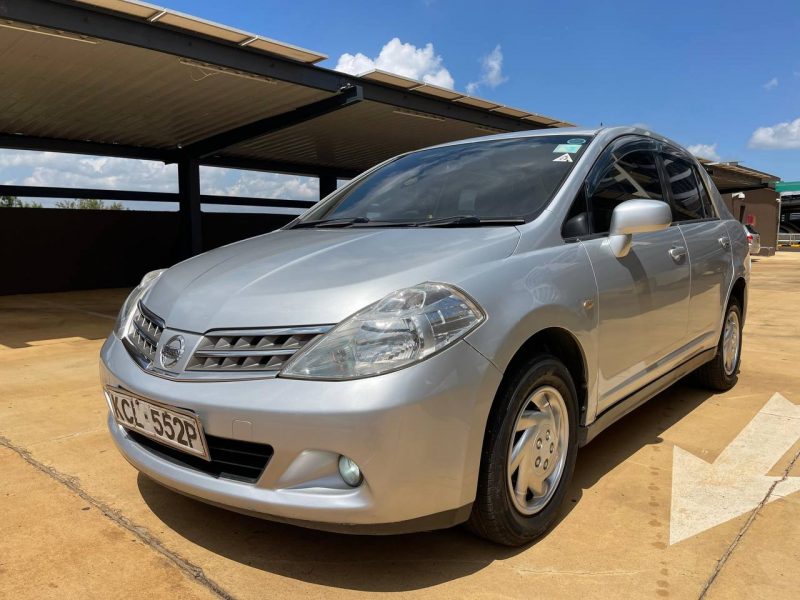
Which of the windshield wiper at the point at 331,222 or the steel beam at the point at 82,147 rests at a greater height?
the steel beam at the point at 82,147

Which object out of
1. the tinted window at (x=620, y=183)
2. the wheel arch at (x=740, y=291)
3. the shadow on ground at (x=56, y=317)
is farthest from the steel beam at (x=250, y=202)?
the tinted window at (x=620, y=183)

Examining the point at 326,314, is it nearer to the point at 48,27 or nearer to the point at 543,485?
the point at 543,485

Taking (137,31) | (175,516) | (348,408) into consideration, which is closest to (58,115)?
(137,31)

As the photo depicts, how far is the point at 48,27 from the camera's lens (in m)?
6.64

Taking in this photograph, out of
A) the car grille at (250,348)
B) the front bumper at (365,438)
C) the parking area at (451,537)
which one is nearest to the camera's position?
the front bumper at (365,438)

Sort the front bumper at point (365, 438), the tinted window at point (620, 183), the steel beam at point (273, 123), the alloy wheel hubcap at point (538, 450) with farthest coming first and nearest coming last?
the steel beam at point (273, 123) < the tinted window at point (620, 183) < the alloy wheel hubcap at point (538, 450) < the front bumper at point (365, 438)

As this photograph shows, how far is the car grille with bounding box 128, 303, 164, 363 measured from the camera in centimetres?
225

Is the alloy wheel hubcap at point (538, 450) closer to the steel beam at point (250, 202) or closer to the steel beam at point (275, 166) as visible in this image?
the steel beam at point (275, 166)

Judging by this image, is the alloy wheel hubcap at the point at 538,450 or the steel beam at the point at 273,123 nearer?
the alloy wheel hubcap at the point at 538,450

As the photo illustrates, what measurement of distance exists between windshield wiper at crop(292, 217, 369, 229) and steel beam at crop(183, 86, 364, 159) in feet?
22.7

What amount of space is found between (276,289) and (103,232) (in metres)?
15.3

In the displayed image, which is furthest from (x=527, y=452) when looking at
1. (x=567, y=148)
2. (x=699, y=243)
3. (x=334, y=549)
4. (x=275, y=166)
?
(x=275, y=166)

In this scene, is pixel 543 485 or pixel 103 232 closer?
pixel 543 485

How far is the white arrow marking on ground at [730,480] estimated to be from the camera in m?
2.53
